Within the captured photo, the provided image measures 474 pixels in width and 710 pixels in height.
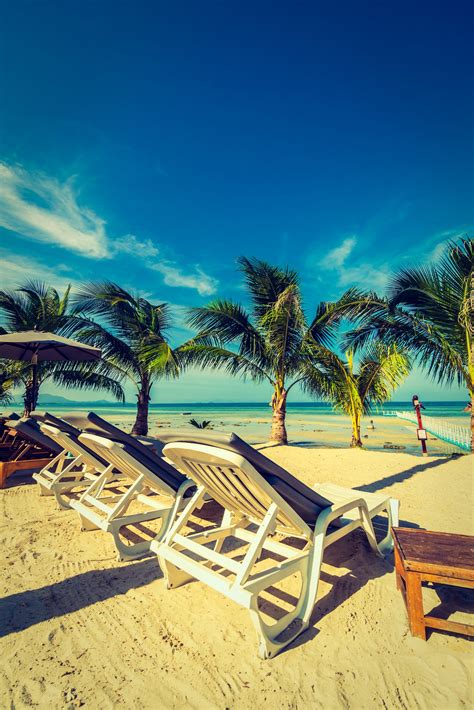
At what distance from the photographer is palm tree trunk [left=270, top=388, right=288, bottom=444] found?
9039 millimetres

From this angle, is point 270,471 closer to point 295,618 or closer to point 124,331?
point 295,618

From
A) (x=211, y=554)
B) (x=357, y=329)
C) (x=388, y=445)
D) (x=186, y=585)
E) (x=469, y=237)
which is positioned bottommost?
(x=388, y=445)

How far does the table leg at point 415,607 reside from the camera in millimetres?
1897


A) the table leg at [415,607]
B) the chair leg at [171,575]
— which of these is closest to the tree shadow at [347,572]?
the table leg at [415,607]

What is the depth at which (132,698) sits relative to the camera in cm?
152

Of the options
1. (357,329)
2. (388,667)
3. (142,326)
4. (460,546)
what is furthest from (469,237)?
(142,326)

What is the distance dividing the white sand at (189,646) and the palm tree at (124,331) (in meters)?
7.45

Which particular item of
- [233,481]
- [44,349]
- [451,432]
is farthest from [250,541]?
[451,432]

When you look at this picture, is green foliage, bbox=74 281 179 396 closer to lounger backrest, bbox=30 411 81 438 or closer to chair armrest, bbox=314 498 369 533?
lounger backrest, bbox=30 411 81 438

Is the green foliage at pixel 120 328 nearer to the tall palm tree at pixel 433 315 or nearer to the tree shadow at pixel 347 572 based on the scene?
Answer: the tall palm tree at pixel 433 315

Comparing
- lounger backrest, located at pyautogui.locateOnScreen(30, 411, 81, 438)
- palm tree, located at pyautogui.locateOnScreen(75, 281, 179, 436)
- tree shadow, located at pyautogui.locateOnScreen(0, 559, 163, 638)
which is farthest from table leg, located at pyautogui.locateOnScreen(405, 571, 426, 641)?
palm tree, located at pyautogui.locateOnScreen(75, 281, 179, 436)

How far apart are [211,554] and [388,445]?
45.1ft

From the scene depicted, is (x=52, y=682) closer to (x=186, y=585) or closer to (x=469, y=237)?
(x=186, y=585)

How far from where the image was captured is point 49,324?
33.7ft
